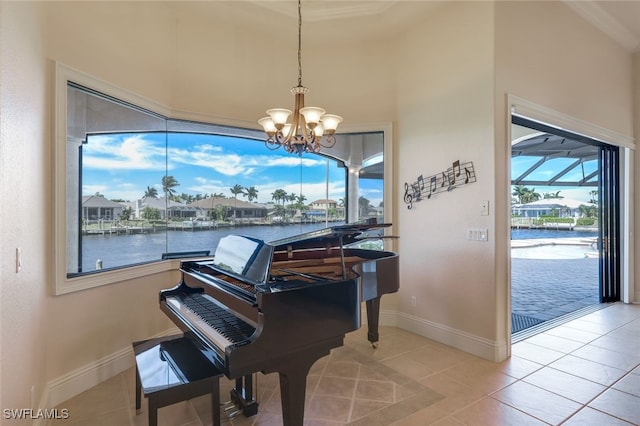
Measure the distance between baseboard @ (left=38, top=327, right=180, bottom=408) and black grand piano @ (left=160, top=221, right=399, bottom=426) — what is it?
89 cm

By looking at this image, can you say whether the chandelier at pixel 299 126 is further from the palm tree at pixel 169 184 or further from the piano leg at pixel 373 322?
the piano leg at pixel 373 322

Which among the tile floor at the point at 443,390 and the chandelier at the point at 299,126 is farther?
the chandelier at the point at 299,126

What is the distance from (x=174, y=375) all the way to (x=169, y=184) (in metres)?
2.36

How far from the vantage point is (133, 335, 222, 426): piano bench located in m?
1.81

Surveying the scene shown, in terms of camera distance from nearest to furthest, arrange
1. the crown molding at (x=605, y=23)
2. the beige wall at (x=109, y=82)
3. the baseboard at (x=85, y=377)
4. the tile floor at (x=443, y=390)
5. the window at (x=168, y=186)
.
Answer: the beige wall at (x=109, y=82)
the tile floor at (x=443, y=390)
the baseboard at (x=85, y=377)
the window at (x=168, y=186)
the crown molding at (x=605, y=23)

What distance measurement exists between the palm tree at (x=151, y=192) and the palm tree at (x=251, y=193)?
43.8 inches

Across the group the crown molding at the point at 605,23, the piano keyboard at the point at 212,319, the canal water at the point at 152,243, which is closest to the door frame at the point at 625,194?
the crown molding at the point at 605,23

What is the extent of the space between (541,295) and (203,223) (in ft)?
18.5

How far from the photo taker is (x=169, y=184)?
3717 millimetres

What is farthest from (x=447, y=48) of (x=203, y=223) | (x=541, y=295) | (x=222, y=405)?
(x=541, y=295)

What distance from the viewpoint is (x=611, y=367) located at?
3.04 m

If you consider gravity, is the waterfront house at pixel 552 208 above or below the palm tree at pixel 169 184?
below

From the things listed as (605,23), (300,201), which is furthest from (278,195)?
(605,23)

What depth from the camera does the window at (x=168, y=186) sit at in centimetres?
277
